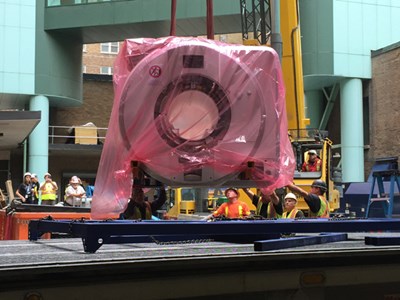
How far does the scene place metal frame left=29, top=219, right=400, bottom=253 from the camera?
3.07 metres

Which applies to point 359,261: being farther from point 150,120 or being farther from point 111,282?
point 150,120

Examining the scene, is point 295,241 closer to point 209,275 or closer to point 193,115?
point 209,275

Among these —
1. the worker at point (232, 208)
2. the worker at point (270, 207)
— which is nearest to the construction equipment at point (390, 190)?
the worker at point (232, 208)

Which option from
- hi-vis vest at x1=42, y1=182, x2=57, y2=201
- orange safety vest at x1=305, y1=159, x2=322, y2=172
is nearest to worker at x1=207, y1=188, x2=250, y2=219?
orange safety vest at x1=305, y1=159, x2=322, y2=172

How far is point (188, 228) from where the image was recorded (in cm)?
322

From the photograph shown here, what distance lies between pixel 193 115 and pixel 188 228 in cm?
91

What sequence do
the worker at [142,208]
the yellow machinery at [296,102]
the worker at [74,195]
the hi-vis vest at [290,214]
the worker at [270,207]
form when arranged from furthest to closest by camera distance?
1. the worker at [74,195]
2. the yellow machinery at [296,102]
3. the hi-vis vest at [290,214]
4. the worker at [270,207]
5. the worker at [142,208]

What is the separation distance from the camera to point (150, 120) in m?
3.74

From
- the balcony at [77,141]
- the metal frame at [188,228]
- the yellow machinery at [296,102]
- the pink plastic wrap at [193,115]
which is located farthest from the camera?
the balcony at [77,141]

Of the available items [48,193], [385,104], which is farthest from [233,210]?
[385,104]

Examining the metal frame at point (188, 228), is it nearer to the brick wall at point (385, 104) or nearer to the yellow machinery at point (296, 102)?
the yellow machinery at point (296, 102)

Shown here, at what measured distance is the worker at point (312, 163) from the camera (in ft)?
45.4

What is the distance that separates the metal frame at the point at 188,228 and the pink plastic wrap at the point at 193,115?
46 centimetres

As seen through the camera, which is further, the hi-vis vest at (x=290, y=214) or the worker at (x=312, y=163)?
the worker at (x=312, y=163)
